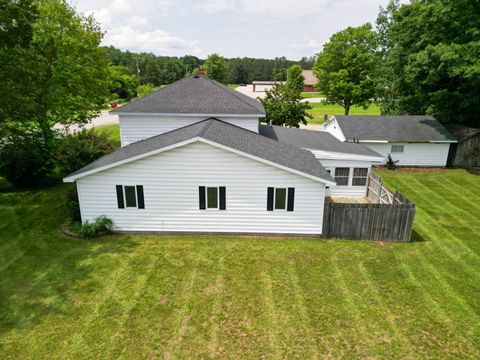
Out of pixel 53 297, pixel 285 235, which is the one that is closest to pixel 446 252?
pixel 285 235

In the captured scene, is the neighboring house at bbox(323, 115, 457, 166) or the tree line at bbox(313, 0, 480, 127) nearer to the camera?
the tree line at bbox(313, 0, 480, 127)

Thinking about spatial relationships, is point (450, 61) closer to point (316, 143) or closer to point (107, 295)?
point (316, 143)

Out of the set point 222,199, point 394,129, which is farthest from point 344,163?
point 394,129

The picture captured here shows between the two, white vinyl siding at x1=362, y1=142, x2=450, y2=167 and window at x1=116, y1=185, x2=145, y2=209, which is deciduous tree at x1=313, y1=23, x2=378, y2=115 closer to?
white vinyl siding at x1=362, y1=142, x2=450, y2=167

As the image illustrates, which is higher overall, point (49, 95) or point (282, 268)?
point (49, 95)

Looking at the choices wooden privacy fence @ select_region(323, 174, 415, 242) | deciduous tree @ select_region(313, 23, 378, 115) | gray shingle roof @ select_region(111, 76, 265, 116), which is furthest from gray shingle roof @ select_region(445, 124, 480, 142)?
gray shingle roof @ select_region(111, 76, 265, 116)

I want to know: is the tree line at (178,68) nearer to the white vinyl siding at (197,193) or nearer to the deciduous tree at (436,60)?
the deciduous tree at (436,60)
